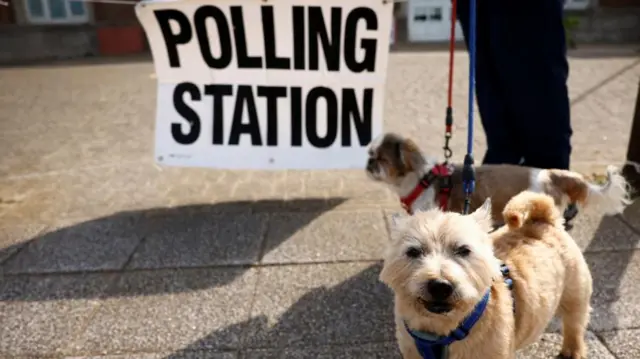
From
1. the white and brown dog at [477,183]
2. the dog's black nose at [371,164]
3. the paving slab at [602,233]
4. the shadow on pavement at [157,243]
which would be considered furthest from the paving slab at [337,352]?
the paving slab at [602,233]

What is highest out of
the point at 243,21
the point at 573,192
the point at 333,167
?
the point at 243,21

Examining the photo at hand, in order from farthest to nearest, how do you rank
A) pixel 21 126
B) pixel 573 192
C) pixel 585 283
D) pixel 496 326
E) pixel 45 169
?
pixel 21 126 → pixel 45 169 → pixel 573 192 → pixel 585 283 → pixel 496 326

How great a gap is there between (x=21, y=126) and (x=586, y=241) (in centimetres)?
760

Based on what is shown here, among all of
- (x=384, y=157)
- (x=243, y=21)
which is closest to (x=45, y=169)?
(x=243, y=21)

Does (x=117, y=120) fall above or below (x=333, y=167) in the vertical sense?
below

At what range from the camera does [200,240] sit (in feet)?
15.4

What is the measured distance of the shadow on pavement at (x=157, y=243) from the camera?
167 inches

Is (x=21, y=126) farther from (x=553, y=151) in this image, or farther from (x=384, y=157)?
(x=553, y=151)

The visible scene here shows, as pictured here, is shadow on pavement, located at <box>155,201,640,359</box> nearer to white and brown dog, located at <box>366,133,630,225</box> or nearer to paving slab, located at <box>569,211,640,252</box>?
paving slab, located at <box>569,211,640,252</box>

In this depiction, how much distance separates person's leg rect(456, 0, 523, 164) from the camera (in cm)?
436

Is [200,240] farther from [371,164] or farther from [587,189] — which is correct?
[587,189]

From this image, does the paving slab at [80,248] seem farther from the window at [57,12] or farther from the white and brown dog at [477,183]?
the window at [57,12]

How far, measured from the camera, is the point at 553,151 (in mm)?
4355

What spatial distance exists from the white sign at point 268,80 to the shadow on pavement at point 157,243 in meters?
0.46
